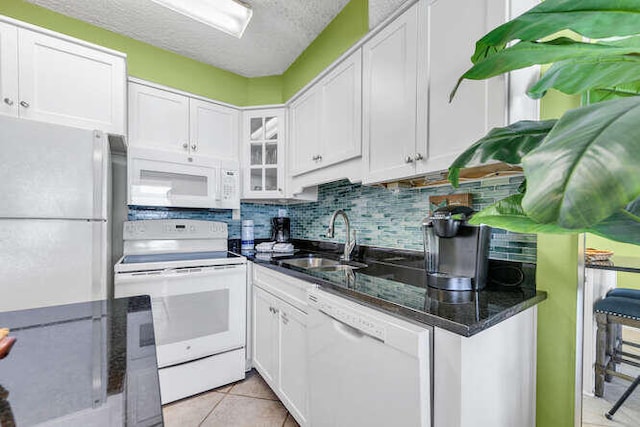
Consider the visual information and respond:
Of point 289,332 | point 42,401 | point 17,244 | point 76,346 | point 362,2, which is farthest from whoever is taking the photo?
point 362,2

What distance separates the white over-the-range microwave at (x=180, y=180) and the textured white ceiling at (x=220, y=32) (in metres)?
0.97

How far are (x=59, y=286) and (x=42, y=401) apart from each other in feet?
5.04

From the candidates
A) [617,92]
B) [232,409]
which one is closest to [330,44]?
[617,92]

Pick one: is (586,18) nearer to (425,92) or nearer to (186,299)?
(425,92)

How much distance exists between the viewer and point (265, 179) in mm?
2635

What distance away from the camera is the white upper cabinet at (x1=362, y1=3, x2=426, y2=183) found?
133 cm

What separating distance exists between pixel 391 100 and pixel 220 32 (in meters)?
1.68

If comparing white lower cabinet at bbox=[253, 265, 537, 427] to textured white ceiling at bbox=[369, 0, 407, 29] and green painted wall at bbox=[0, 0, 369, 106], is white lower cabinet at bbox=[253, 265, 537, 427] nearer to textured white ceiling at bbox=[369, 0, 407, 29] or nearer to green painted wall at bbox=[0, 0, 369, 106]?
textured white ceiling at bbox=[369, 0, 407, 29]

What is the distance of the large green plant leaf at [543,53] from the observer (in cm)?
44

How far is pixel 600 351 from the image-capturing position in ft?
3.20

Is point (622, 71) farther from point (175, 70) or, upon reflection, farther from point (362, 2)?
point (175, 70)

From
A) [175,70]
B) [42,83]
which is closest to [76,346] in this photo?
[42,83]

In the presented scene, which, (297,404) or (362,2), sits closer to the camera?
(297,404)

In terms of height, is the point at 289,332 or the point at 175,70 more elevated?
the point at 175,70
